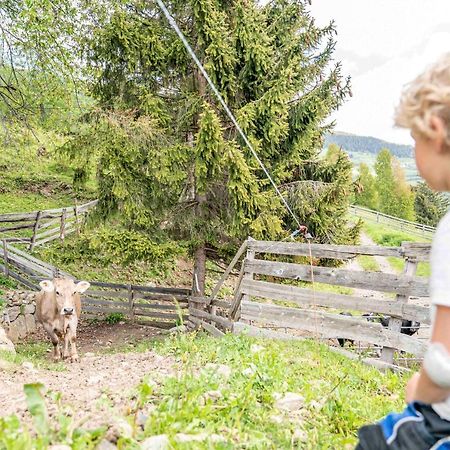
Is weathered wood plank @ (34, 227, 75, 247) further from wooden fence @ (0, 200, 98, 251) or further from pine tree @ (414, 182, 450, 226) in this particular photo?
pine tree @ (414, 182, 450, 226)

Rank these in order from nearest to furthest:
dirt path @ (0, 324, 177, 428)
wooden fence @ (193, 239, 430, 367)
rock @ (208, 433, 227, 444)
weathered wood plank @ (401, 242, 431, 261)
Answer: rock @ (208, 433, 227, 444)
dirt path @ (0, 324, 177, 428)
weathered wood plank @ (401, 242, 431, 261)
wooden fence @ (193, 239, 430, 367)

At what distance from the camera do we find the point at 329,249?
624 cm

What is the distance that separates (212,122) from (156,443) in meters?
7.43

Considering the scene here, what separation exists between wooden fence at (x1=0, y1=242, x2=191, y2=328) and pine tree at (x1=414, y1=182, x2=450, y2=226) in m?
45.7

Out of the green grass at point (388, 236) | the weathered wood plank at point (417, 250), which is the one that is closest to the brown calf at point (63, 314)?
the weathered wood plank at point (417, 250)

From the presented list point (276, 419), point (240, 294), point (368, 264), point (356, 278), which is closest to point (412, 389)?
point (276, 419)

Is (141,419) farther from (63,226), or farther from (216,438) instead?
(63,226)

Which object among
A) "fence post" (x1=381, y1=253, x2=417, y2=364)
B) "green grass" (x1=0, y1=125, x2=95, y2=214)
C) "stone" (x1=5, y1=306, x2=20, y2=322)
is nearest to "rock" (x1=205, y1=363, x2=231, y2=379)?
"fence post" (x1=381, y1=253, x2=417, y2=364)

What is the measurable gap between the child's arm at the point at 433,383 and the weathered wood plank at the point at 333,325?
3.81 m

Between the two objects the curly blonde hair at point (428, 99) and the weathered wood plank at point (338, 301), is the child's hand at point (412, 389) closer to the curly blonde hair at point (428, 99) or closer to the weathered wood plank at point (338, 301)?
the curly blonde hair at point (428, 99)

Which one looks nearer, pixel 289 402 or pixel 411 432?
pixel 411 432

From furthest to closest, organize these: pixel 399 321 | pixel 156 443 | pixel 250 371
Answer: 1. pixel 399 321
2. pixel 250 371
3. pixel 156 443

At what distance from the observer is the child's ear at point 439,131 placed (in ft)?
4.50

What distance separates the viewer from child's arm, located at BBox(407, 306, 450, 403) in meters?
1.31
